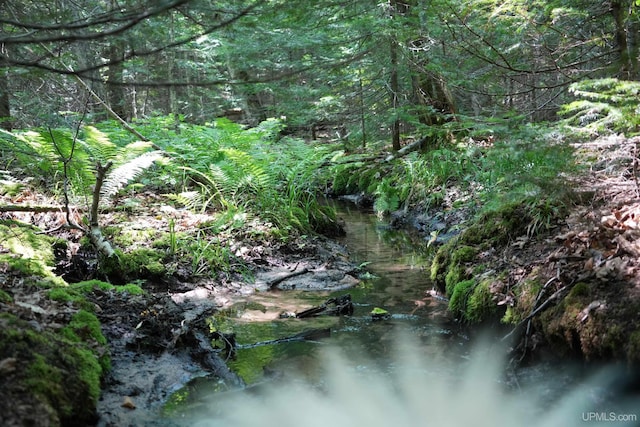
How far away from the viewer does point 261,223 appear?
729 centimetres

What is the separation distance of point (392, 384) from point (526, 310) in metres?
1.28

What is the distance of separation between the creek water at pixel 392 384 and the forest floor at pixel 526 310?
0.20 m

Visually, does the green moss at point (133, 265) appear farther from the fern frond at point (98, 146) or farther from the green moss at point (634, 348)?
the green moss at point (634, 348)

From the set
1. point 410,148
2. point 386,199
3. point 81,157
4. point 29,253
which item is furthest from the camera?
point 410,148

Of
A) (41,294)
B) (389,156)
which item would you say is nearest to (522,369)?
(41,294)

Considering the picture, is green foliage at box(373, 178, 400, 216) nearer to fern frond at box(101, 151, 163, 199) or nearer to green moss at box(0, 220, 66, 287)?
fern frond at box(101, 151, 163, 199)

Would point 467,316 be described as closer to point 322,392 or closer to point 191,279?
point 322,392

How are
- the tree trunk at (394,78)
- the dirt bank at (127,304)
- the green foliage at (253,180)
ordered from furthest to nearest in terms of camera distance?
the tree trunk at (394,78) < the green foliage at (253,180) < the dirt bank at (127,304)

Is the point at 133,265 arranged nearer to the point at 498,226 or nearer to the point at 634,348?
the point at 498,226

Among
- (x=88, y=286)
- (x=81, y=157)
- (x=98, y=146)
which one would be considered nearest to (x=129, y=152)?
(x=98, y=146)

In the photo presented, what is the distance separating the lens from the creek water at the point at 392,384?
3.12m

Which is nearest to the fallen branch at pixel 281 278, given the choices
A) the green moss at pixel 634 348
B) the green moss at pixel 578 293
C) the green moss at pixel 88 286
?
the green moss at pixel 88 286

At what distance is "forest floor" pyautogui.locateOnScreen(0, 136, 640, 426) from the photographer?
288cm

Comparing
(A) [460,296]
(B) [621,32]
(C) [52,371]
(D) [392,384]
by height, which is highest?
(B) [621,32]
